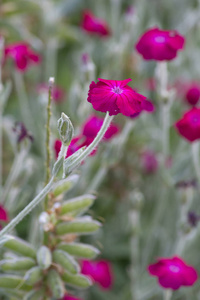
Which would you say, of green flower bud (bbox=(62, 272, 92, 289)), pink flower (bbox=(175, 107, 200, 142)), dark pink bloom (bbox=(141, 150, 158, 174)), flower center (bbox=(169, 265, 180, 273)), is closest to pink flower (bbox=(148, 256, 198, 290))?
flower center (bbox=(169, 265, 180, 273))

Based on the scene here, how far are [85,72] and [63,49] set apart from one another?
0.96m

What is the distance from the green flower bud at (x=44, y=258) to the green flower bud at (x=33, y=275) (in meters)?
0.01

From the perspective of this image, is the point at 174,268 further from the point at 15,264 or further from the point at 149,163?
the point at 149,163

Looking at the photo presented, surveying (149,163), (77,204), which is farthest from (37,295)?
(149,163)

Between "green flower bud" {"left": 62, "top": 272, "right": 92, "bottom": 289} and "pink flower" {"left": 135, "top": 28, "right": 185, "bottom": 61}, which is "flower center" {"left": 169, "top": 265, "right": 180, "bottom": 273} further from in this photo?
"pink flower" {"left": 135, "top": 28, "right": 185, "bottom": 61}

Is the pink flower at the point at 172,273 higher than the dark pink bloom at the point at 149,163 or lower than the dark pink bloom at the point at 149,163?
lower

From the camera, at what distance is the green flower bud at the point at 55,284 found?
72 cm

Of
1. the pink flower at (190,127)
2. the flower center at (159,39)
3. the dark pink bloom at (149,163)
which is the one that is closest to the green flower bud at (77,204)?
the pink flower at (190,127)

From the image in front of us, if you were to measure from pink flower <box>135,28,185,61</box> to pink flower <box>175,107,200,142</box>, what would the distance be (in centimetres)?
12

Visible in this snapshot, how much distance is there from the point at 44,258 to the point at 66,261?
0.04 metres

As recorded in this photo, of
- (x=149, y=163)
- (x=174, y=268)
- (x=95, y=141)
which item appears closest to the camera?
(x=95, y=141)

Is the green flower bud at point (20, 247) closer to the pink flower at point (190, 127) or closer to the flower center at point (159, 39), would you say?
the pink flower at point (190, 127)

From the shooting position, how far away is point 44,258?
706mm

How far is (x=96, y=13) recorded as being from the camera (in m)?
1.88
